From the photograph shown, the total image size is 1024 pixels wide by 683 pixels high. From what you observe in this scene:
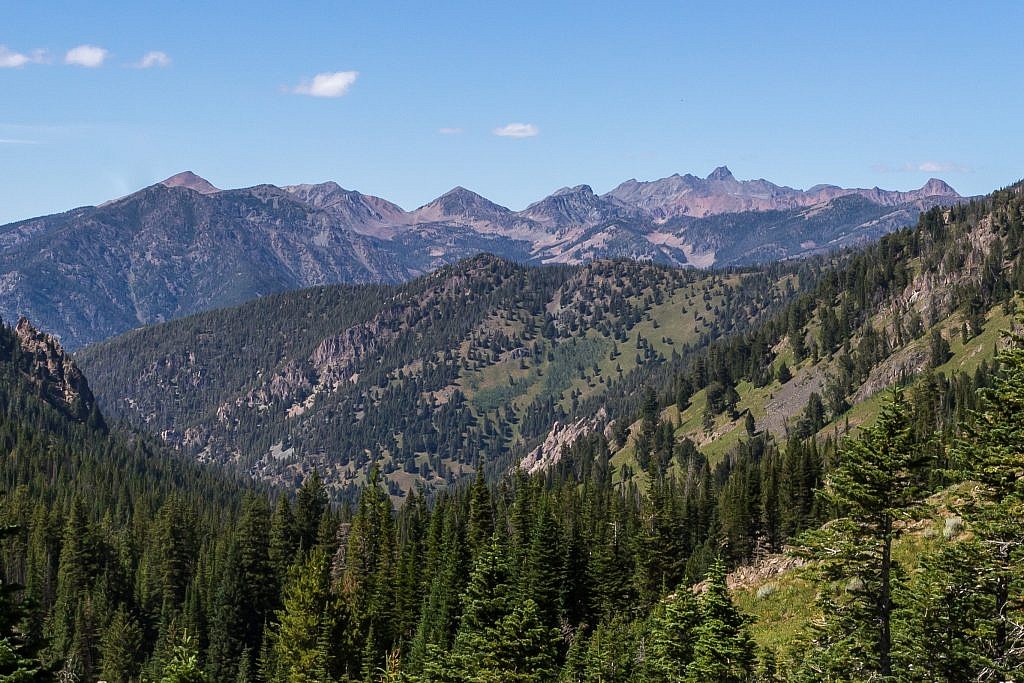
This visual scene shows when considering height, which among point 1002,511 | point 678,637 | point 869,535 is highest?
point 1002,511

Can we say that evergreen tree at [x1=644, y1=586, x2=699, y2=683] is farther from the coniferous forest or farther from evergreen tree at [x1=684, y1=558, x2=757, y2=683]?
evergreen tree at [x1=684, y1=558, x2=757, y2=683]

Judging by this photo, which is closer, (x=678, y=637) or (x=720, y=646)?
(x=720, y=646)

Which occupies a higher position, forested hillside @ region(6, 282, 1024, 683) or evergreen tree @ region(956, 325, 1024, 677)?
evergreen tree @ region(956, 325, 1024, 677)

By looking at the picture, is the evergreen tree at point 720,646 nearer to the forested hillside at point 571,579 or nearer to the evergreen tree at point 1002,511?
the forested hillside at point 571,579

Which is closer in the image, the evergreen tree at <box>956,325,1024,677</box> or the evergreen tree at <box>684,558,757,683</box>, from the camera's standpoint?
the evergreen tree at <box>956,325,1024,677</box>

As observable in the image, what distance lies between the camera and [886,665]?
102 feet

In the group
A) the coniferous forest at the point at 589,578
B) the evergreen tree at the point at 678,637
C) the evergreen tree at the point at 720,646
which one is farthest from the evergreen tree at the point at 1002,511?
the evergreen tree at the point at 678,637

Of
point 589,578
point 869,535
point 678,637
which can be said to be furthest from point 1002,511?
point 589,578

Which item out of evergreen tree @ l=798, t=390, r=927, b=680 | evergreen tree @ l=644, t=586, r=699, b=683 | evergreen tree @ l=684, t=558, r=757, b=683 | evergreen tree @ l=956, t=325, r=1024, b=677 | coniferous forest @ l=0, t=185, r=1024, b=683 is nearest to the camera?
evergreen tree @ l=956, t=325, r=1024, b=677

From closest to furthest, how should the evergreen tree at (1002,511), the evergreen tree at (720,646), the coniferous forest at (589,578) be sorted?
the evergreen tree at (1002,511) < the coniferous forest at (589,578) < the evergreen tree at (720,646)

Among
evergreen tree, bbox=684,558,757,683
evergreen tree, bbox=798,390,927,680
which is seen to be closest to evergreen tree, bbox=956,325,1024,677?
evergreen tree, bbox=798,390,927,680

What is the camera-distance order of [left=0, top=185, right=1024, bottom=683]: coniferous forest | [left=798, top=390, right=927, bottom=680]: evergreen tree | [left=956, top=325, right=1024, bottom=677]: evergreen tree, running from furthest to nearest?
[left=798, top=390, right=927, bottom=680]: evergreen tree
[left=0, top=185, right=1024, bottom=683]: coniferous forest
[left=956, top=325, right=1024, bottom=677]: evergreen tree

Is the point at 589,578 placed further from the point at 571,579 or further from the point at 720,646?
the point at 720,646

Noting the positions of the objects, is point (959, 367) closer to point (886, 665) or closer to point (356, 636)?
point (356, 636)
